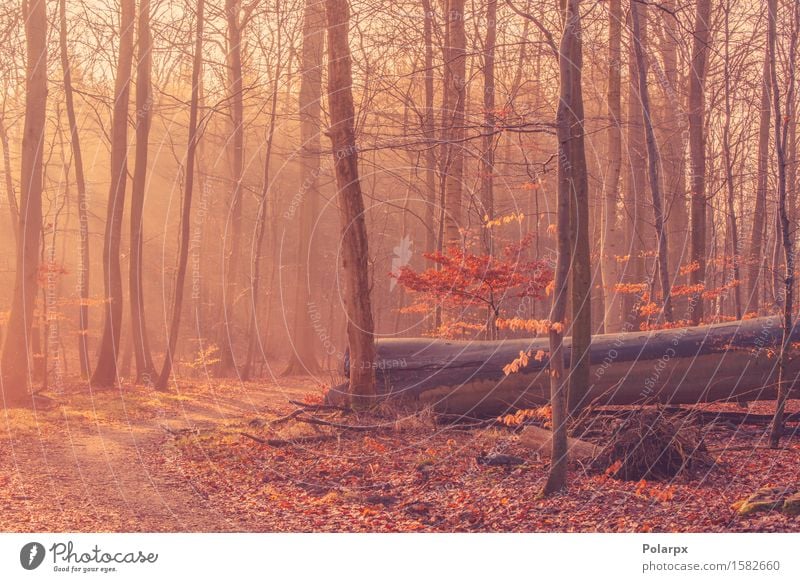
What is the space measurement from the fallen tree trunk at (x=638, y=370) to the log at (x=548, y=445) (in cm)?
132

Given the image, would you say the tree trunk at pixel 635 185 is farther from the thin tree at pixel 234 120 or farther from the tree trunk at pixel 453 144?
the thin tree at pixel 234 120

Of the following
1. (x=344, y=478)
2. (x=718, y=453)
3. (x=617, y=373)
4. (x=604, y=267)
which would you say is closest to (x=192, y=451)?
(x=344, y=478)

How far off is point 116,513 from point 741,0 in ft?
71.0

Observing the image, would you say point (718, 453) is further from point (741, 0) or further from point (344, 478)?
point (741, 0)

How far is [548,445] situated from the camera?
A: 10.2m

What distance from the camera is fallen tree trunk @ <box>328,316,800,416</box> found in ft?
39.2

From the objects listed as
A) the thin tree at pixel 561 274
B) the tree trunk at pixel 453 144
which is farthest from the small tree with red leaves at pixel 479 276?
the thin tree at pixel 561 274

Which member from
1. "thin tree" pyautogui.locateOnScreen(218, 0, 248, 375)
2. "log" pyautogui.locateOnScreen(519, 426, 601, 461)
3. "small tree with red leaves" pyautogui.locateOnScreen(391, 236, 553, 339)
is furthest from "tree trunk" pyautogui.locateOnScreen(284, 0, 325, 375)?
"log" pyautogui.locateOnScreen(519, 426, 601, 461)

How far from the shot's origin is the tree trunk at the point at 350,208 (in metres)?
13.5

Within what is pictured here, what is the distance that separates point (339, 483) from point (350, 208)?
548cm

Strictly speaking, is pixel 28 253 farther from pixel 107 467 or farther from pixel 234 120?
pixel 234 120

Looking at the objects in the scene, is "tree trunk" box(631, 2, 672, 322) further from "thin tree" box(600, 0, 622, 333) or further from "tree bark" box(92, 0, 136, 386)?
"tree bark" box(92, 0, 136, 386)

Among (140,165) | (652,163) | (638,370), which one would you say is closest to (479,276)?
(652,163)
